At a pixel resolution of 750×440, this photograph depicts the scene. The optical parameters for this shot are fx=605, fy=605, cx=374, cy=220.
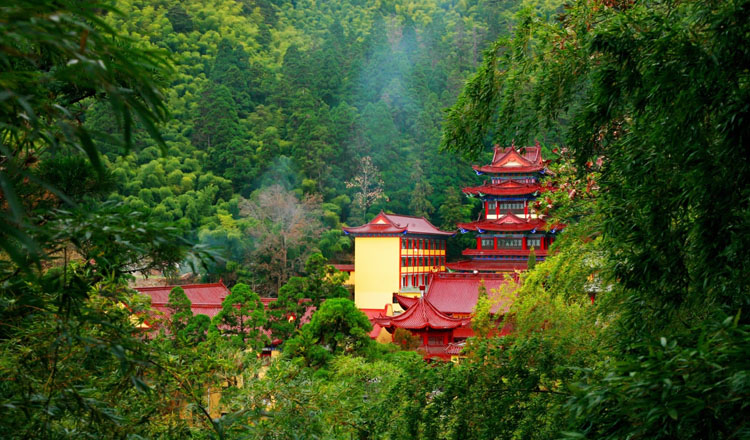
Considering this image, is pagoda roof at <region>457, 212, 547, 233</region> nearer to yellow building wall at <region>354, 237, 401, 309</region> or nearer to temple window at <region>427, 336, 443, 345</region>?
yellow building wall at <region>354, 237, 401, 309</region>

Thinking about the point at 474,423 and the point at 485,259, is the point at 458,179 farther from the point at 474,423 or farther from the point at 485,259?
the point at 474,423

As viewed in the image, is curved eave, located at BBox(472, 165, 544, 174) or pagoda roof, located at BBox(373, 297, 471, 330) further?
curved eave, located at BBox(472, 165, 544, 174)

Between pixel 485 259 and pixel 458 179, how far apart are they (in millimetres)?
6714

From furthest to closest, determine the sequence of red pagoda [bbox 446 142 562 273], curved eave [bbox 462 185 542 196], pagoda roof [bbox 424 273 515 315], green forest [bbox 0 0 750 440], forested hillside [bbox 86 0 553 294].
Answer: forested hillside [bbox 86 0 553 294], curved eave [bbox 462 185 542 196], red pagoda [bbox 446 142 562 273], pagoda roof [bbox 424 273 515 315], green forest [bbox 0 0 750 440]

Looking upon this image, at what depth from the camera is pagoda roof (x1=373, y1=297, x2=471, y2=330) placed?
11.6 m

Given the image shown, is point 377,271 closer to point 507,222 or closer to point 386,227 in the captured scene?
point 386,227

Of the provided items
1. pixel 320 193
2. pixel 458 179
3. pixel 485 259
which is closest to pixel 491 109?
pixel 485 259

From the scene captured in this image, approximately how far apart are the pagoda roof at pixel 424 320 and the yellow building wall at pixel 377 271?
14.3 ft

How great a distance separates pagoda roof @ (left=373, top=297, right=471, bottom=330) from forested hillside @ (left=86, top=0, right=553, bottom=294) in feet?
21.2

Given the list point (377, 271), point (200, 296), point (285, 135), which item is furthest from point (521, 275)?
point (285, 135)

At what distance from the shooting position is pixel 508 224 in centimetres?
1598

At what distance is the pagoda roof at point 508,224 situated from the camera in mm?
15875

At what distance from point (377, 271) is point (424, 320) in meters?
4.92

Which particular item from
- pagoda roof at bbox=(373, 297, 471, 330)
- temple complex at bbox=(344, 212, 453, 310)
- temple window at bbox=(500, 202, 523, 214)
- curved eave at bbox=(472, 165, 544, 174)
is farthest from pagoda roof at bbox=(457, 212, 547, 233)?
pagoda roof at bbox=(373, 297, 471, 330)
